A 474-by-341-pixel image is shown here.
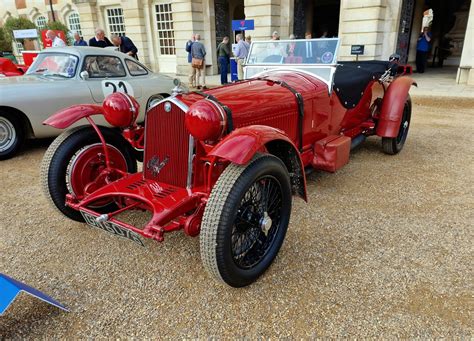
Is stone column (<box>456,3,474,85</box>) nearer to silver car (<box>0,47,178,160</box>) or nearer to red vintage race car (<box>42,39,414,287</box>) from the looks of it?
red vintage race car (<box>42,39,414,287</box>)

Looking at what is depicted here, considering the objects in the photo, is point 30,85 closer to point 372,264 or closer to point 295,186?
point 295,186

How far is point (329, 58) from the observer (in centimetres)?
367

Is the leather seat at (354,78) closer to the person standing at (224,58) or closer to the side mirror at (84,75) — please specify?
the side mirror at (84,75)

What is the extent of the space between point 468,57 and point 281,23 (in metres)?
6.15

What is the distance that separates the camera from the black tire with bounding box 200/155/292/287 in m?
1.98

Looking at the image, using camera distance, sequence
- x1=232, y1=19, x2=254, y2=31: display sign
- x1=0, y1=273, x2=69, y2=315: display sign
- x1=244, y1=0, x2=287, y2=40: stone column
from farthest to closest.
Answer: x1=244, y1=0, x2=287, y2=40: stone column
x1=232, y1=19, x2=254, y2=31: display sign
x1=0, y1=273, x2=69, y2=315: display sign

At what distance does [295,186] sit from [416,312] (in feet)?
3.90

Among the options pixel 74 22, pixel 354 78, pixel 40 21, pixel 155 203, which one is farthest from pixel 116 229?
pixel 40 21

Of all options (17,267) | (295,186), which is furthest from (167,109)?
(17,267)

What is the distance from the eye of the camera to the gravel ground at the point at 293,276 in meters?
2.02

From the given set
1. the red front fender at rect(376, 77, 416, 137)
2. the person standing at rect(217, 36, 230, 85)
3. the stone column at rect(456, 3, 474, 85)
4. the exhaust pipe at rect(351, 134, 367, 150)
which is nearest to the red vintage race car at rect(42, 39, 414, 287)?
the exhaust pipe at rect(351, 134, 367, 150)

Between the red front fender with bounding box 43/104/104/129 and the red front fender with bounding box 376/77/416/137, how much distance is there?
348cm

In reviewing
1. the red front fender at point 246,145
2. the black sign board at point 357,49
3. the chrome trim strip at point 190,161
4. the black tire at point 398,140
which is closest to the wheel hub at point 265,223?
the red front fender at point 246,145

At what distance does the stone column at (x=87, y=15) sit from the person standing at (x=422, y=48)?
15326mm
